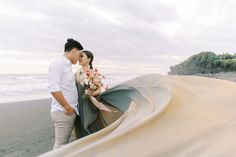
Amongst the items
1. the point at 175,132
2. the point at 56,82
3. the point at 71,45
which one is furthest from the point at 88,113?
the point at 175,132

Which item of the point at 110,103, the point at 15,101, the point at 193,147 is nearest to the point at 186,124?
the point at 193,147

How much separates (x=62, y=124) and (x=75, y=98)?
39cm

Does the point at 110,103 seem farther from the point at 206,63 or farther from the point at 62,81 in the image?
the point at 206,63

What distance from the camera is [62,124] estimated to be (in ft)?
16.4

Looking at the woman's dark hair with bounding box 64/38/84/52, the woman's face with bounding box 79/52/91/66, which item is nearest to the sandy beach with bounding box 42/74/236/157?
the woman's dark hair with bounding box 64/38/84/52

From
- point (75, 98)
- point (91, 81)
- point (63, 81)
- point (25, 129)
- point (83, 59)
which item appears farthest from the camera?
point (25, 129)

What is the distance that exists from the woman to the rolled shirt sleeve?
59cm

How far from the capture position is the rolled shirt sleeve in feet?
15.5

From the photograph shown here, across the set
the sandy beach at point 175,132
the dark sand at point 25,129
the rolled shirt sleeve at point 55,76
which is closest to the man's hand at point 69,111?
the rolled shirt sleeve at point 55,76

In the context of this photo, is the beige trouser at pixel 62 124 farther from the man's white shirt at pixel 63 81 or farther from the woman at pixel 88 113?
the woman at pixel 88 113

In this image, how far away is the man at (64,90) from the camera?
15.6 ft

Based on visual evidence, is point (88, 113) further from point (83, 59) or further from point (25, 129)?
point (25, 129)

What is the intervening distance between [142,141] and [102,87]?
3156 millimetres

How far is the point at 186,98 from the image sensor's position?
136 inches
